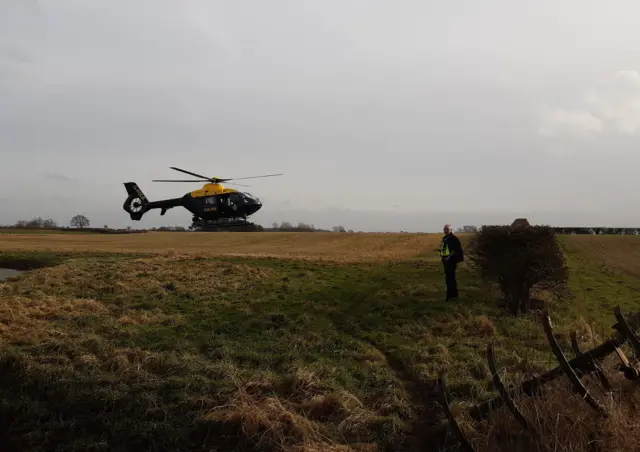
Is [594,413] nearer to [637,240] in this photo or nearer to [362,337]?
[362,337]

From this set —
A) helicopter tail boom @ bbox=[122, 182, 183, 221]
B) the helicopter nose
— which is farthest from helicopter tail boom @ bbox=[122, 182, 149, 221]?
the helicopter nose

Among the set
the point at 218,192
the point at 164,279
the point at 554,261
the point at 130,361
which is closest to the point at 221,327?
the point at 130,361

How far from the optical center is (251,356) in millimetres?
8977

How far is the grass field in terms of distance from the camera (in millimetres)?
6223

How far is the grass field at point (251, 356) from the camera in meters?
6.22

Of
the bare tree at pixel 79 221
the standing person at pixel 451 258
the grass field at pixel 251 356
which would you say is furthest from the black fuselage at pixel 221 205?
the bare tree at pixel 79 221

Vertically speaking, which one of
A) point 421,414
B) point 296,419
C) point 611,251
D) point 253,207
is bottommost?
point 421,414

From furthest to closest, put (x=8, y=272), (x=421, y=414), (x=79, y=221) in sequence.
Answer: (x=79, y=221), (x=8, y=272), (x=421, y=414)

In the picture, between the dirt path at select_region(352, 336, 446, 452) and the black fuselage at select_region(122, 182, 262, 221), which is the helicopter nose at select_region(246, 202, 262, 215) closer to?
the black fuselage at select_region(122, 182, 262, 221)

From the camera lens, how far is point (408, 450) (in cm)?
583

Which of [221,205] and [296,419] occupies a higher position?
[221,205]

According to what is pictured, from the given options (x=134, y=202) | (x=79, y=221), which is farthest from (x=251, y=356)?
(x=79, y=221)

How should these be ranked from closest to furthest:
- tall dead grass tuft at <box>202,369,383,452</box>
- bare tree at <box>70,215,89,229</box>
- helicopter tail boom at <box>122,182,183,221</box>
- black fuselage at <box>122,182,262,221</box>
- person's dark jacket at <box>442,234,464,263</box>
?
tall dead grass tuft at <box>202,369,383,452</box>, person's dark jacket at <box>442,234,464,263</box>, black fuselage at <box>122,182,262,221</box>, helicopter tail boom at <box>122,182,183,221</box>, bare tree at <box>70,215,89,229</box>

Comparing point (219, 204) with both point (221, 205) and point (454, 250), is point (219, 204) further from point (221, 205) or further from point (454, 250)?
point (454, 250)
